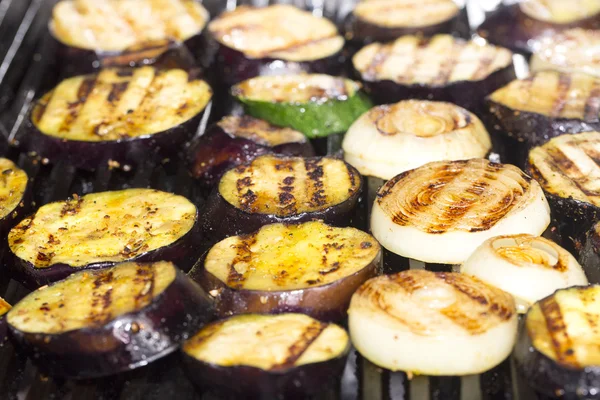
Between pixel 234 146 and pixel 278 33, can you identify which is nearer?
pixel 234 146

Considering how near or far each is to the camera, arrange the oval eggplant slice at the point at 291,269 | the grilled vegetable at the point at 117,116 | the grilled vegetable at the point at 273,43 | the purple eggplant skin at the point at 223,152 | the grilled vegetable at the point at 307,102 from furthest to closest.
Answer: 1. the grilled vegetable at the point at 273,43
2. the grilled vegetable at the point at 307,102
3. the grilled vegetable at the point at 117,116
4. the purple eggplant skin at the point at 223,152
5. the oval eggplant slice at the point at 291,269

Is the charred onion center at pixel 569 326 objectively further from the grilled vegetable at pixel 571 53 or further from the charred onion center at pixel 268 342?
the grilled vegetable at pixel 571 53

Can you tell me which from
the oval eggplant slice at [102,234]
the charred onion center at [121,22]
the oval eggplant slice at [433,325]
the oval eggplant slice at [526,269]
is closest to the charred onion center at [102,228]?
the oval eggplant slice at [102,234]

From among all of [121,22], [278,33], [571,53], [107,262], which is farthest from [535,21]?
[107,262]

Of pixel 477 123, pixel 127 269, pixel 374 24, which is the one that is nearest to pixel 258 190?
pixel 127 269

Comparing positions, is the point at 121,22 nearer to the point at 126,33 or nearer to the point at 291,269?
the point at 126,33

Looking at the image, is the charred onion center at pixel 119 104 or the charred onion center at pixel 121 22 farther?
the charred onion center at pixel 121 22

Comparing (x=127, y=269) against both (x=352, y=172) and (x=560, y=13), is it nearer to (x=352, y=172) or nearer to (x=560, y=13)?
(x=352, y=172)

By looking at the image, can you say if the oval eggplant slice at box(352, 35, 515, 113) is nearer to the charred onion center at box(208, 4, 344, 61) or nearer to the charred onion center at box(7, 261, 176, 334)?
the charred onion center at box(208, 4, 344, 61)
